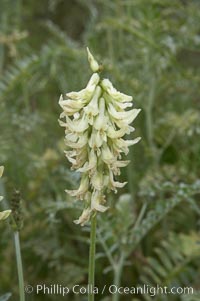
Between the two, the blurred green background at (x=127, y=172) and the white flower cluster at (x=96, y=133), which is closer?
the white flower cluster at (x=96, y=133)

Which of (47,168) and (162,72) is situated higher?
(162,72)

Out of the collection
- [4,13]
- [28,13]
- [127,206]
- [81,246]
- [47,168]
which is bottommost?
[81,246]

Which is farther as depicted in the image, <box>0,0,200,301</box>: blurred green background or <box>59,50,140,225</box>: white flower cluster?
<box>0,0,200,301</box>: blurred green background

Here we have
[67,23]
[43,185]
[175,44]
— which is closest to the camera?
[175,44]

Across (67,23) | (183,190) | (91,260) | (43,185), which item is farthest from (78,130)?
(67,23)

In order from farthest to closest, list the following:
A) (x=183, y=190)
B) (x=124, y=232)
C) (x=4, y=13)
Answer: (x=4, y=13)
(x=124, y=232)
(x=183, y=190)

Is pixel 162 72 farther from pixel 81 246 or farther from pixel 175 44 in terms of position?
pixel 81 246

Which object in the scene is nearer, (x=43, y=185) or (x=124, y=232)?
(x=124, y=232)

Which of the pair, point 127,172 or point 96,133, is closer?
point 96,133
